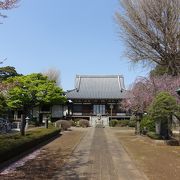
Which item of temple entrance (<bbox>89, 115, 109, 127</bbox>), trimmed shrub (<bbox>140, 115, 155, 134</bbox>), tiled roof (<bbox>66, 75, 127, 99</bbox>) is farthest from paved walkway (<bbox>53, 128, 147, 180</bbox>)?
tiled roof (<bbox>66, 75, 127, 99</bbox>)

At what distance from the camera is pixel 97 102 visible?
222 ft

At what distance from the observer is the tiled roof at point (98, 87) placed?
67062mm

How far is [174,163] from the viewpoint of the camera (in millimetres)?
15875

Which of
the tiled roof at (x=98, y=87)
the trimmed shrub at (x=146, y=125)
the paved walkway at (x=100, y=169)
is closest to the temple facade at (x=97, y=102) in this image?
the tiled roof at (x=98, y=87)

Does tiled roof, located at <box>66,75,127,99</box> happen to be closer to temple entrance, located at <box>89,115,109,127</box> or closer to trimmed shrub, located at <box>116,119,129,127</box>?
temple entrance, located at <box>89,115,109,127</box>

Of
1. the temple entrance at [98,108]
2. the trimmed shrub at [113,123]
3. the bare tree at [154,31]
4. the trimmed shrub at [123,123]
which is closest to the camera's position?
the bare tree at [154,31]

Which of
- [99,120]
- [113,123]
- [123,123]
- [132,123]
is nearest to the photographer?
[132,123]

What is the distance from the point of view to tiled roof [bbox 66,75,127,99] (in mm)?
67062

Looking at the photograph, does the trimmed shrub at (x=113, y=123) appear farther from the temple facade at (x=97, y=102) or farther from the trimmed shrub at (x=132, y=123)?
the trimmed shrub at (x=132, y=123)

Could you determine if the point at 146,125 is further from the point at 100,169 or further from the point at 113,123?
the point at 100,169

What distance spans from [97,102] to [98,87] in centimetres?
392

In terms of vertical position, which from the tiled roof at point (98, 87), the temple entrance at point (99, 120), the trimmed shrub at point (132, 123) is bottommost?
the trimmed shrub at point (132, 123)

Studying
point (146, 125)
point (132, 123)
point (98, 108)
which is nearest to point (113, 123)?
point (132, 123)

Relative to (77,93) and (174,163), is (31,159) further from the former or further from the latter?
(77,93)
